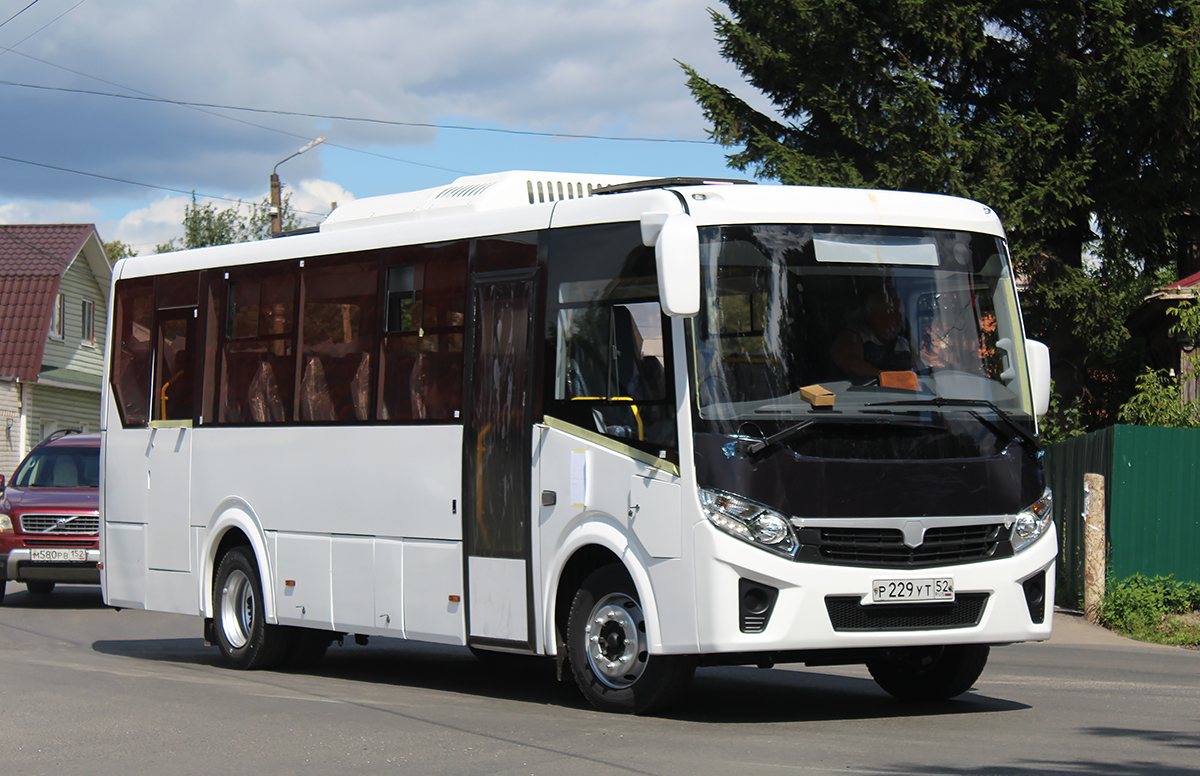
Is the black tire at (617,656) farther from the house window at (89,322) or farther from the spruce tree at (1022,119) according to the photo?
the house window at (89,322)

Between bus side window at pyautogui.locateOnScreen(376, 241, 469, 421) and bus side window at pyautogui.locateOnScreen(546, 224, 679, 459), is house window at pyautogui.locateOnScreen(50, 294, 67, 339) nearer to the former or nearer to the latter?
bus side window at pyautogui.locateOnScreen(376, 241, 469, 421)

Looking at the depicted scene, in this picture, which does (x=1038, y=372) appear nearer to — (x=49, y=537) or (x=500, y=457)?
(x=500, y=457)

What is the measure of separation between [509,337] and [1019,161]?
1649 centimetres

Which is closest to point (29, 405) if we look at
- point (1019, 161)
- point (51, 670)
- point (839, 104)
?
point (839, 104)

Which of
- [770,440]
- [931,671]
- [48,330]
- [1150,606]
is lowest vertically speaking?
[1150,606]

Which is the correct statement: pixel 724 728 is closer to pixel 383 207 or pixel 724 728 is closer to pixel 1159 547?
pixel 383 207

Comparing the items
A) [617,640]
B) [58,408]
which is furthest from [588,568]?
[58,408]

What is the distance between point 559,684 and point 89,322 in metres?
38.8

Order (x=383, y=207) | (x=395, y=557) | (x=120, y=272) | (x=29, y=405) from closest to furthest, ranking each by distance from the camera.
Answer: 1. (x=395, y=557)
2. (x=383, y=207)
3. (x=120, y=272)
4. (x=29, y=405)

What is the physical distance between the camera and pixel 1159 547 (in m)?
17.5

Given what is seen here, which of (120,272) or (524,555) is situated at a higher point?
(120,272)

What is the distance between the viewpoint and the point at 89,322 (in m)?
47.1

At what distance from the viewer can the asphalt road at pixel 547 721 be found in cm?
759

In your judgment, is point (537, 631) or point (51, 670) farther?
point (51, 670)
